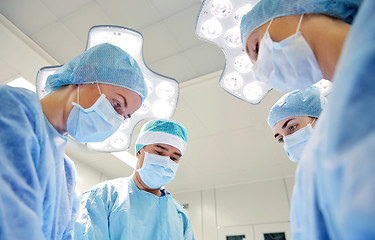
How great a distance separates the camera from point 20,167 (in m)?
0.75

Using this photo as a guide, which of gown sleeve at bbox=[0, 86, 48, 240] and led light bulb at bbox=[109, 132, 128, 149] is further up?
led light bulb at bbox=[109, 132, 128, 149]

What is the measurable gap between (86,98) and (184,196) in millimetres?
4322

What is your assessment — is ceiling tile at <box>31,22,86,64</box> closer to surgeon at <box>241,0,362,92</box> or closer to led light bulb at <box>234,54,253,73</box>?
led light bulb at <box>234,54,253,73</box>

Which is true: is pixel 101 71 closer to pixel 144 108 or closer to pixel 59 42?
pixel 144 108

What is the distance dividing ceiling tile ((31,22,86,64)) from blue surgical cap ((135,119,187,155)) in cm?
106

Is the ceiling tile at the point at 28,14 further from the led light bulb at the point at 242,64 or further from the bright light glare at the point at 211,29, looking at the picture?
the led light bulb at the point at 242,64

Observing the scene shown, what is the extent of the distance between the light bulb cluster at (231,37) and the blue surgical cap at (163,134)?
51cm

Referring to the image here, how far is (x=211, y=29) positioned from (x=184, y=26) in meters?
0.69

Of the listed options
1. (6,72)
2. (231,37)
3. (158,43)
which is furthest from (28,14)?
(231,37)

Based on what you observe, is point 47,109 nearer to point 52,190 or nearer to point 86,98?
point 86,98

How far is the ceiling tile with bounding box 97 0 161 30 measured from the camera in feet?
6.63

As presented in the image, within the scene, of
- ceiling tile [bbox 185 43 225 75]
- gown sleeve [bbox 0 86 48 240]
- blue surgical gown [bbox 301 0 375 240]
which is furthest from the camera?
ceiling tile [bbox 185 43 225 75]

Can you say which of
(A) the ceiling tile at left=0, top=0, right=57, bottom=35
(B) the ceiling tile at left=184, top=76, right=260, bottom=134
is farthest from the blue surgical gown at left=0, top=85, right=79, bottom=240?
(B) the ceiling tile at left=184, top=76, right=260, bottom=134

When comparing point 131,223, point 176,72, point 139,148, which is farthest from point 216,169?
point 131,223
